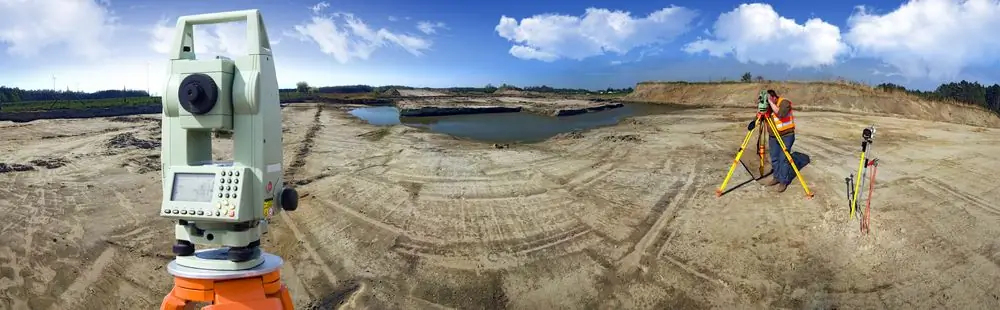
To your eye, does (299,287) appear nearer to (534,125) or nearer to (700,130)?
(700,130)

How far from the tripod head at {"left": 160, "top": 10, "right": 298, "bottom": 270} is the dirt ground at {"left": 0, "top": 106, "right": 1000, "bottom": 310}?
10.8ft

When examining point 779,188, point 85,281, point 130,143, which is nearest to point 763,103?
point 779,188

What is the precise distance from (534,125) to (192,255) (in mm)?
21809

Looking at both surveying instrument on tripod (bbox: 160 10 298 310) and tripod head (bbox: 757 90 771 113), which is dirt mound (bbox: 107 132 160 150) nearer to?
surveying instrument on tripod (bbox: 160 10 298 310)

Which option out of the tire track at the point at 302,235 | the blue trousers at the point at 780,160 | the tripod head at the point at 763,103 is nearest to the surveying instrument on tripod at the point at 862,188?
the blue trousers at the point at 780,160

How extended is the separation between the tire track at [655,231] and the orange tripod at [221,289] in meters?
5.04

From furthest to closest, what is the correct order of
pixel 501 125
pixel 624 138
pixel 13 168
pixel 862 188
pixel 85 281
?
pixel 501 125, pixel 624 138, pixel 13 168, pixel 862 188, pixel 85 281

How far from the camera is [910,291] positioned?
591 cm

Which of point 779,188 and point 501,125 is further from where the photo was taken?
point 501,125

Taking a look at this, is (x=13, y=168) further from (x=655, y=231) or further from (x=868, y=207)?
(x=868, y=207)

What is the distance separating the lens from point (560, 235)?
7602mm

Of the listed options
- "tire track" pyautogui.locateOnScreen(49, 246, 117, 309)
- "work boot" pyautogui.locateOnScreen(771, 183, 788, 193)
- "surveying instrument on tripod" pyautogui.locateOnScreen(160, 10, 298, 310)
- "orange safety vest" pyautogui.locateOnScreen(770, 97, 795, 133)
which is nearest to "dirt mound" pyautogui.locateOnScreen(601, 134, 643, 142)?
"work boot" pyautogui.locateOnScreen(771, 183, 788, 193)

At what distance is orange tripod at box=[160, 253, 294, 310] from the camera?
2.73m

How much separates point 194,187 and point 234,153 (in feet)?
1.05
